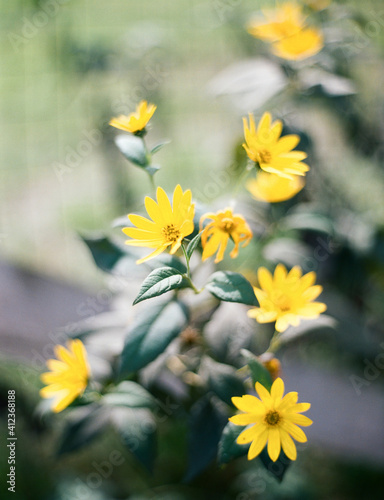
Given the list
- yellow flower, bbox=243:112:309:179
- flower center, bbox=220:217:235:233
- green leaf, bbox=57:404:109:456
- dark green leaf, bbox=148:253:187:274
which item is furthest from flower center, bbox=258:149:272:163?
green leaf, bbox=57:404:109:456

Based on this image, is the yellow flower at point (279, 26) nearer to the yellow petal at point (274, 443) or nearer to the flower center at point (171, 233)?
the flower center at point (171, 233)

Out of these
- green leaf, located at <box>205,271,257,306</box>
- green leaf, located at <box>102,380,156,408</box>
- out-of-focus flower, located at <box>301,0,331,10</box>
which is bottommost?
green leaf, located at <box>102,380,156,408</box>

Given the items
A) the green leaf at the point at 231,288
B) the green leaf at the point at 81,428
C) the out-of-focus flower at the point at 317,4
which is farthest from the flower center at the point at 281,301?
the out-of-focus flower at the point at 317,4

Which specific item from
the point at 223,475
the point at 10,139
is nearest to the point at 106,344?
the point at 223,475

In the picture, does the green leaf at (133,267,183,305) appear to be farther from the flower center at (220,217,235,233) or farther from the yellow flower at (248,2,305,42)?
the yellow flower at (248,2,305,42)

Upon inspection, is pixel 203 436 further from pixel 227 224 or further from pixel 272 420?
pixel 227 224

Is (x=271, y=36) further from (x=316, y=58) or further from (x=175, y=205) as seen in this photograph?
(x=175, y=205)

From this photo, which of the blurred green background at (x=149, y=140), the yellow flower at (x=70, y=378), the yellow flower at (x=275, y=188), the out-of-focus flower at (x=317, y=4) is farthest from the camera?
the blurred green background at (x=149, y=140)
